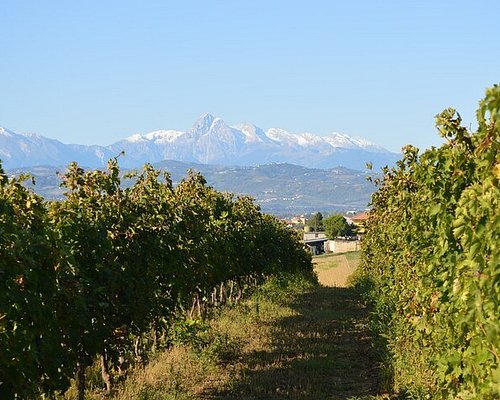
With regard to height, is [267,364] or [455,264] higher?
[455,264]

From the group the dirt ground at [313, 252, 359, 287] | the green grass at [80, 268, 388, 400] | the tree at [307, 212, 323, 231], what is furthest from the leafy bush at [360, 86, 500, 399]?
the tree at [307, 212, 323, 231]

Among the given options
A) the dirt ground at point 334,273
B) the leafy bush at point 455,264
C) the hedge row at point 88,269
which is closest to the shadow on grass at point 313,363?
the leafy bush at point 455,264

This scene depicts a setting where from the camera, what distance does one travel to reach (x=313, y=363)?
578 inches

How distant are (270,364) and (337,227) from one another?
12383 centimetres

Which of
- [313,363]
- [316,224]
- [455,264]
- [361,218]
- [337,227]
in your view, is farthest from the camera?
[316,224]

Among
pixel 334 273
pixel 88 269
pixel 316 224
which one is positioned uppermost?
pixel 88 269

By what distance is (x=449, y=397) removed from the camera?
6941 mm

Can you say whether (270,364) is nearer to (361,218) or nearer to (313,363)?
(313,363)

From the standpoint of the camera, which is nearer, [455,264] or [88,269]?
[455,264]

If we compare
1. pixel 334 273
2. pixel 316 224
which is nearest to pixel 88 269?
pixel 334 273

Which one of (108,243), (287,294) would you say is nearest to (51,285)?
(108,243)

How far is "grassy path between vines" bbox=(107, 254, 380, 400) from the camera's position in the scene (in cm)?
1201

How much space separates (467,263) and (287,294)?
3102 centimetres

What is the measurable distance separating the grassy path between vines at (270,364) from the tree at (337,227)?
113311 millimetres
